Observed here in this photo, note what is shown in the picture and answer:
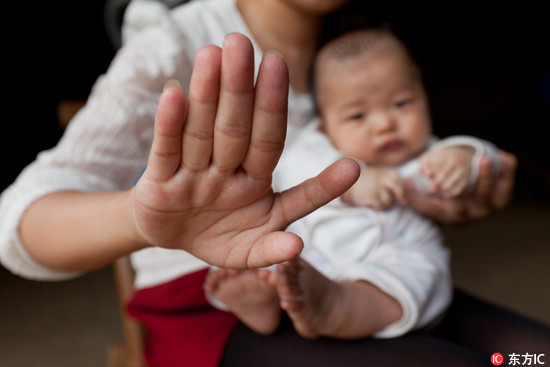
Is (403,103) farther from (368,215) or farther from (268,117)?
(268,117)

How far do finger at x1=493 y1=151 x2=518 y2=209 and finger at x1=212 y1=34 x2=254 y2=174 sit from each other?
574 mm

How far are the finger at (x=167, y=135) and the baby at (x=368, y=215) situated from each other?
0.19 meters

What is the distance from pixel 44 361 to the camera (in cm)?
125

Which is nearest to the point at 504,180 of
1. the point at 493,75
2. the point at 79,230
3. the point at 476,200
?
the point at 476,200

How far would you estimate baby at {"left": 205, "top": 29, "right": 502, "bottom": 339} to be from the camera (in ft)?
1.76

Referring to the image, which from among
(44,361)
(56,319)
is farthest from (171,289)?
(56,319)

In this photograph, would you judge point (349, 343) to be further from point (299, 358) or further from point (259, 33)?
point (259, 33)

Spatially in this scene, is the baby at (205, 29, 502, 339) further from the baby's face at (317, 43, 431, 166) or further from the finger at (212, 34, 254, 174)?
the finger at (212, 34, 254, 174)

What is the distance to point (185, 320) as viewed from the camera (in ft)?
2.13

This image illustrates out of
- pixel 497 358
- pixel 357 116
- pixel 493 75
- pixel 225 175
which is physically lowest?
pixel 493 75

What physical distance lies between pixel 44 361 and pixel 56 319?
16cm

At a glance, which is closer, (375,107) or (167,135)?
(167,135)

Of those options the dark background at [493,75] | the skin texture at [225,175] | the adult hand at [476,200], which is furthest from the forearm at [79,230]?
the dark background at [493,75]

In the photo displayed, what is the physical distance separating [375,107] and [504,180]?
9.4 inches
